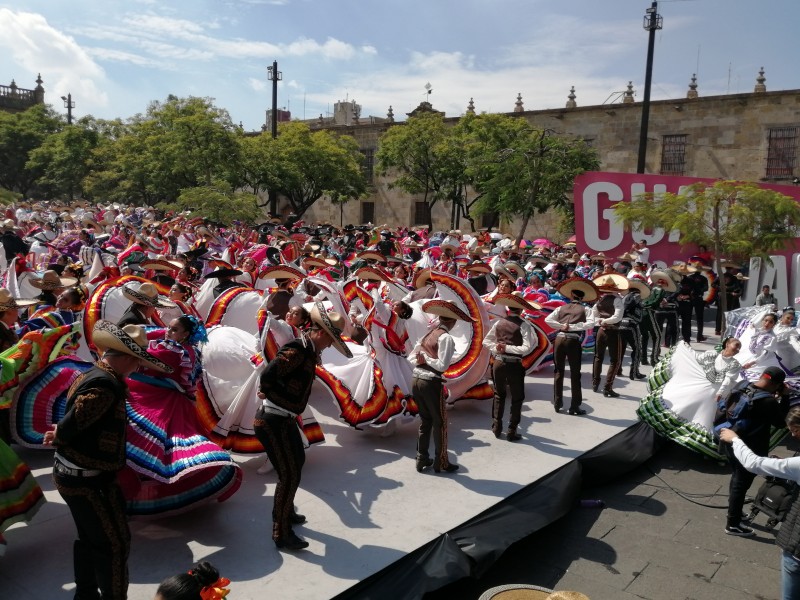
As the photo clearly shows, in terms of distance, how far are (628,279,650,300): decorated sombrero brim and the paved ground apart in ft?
15.3

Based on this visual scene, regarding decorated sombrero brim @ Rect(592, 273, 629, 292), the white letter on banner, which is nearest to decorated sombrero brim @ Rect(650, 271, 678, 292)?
decorated sombrero brim @ Rect(592, 273, 629, 292)

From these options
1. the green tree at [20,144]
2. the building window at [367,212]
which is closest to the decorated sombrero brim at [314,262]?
the building window at [367,212]

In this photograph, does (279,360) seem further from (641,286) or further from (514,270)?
(514,270)

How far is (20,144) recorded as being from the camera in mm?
42969

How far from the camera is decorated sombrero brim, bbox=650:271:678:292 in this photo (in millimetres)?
11508

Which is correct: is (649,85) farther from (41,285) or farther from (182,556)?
(182,556)

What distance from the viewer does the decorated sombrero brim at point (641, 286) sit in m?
10.7

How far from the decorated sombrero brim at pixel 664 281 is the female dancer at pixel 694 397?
434 cm

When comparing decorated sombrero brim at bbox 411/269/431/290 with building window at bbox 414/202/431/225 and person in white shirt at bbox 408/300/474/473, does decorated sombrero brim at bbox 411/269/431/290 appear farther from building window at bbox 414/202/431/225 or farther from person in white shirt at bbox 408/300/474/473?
building window at bbox 414/202/431/225

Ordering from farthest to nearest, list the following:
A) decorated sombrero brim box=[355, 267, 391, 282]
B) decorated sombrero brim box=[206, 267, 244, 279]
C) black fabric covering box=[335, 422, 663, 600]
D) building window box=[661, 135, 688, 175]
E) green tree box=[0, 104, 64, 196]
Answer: green tree box=[0, 104, 64, 196] < building window box=[661, 135, 688, 175] < decorated sombrero brim box=[355, 267, 391, 282] < decorated sombrero brim box=[206, 267, 244, 279] < black fabric covering box=[335, 422, 663, 600]

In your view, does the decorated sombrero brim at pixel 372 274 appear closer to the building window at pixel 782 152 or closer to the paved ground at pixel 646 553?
the paved ground at pixel 646 553

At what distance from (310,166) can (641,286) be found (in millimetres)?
23906

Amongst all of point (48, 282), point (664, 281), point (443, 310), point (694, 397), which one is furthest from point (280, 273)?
point (664, 281)

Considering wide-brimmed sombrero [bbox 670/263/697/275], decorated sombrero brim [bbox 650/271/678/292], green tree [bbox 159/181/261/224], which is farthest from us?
green tree [bbox 159/181/261/224]
